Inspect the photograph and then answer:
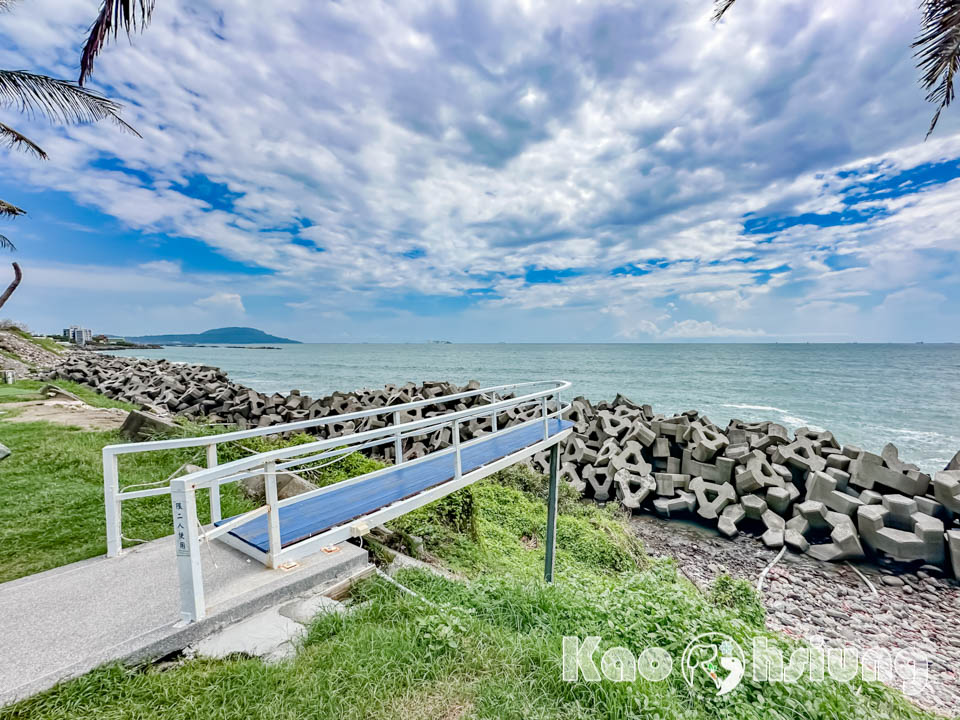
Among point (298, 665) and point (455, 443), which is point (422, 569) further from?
point (298, 665)

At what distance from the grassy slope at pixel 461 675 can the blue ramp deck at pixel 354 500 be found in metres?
0.71

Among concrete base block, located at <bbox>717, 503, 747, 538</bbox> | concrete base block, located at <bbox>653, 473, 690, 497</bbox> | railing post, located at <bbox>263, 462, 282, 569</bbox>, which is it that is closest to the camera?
railing post, located at <bbox>263, 462, 282, 569</bbox>

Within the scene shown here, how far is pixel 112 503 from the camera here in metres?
3.82

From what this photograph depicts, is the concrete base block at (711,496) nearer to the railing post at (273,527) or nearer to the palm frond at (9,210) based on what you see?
the railing post at (273,527)

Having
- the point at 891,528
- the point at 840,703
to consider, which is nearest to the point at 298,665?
the point at 840,703

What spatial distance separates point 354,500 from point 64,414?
36.4 feet

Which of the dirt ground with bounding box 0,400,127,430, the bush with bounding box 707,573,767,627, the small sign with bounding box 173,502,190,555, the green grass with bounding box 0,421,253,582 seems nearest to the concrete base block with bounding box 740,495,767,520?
the bush with bounding box 707,573,767,627

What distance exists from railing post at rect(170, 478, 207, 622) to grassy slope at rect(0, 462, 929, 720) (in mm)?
323

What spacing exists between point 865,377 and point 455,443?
183 feet

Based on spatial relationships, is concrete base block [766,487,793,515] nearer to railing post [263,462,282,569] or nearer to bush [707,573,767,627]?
bush [707,573,767,627]

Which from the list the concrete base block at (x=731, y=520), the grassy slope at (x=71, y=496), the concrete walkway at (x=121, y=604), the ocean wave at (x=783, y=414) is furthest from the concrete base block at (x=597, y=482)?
the ocean wave at (x=783, y=414)

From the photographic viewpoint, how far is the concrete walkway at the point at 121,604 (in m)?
2.53

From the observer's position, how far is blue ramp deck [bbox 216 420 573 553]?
3.85 m

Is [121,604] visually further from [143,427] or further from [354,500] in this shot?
[143,427]
